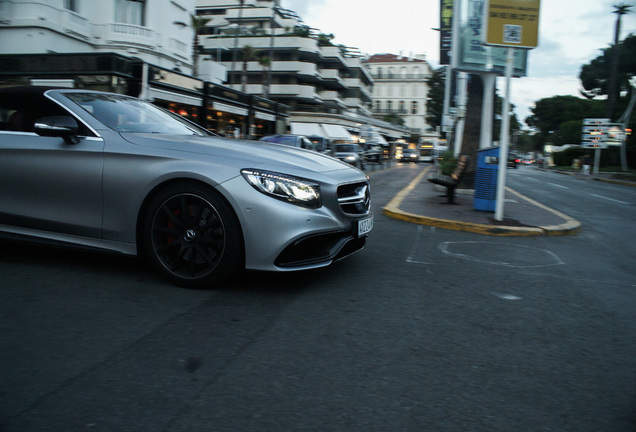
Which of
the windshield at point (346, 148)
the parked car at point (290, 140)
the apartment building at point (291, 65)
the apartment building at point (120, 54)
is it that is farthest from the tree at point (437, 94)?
the parked car at point (290, 140)

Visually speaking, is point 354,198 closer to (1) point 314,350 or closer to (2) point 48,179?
(1) point 314,350

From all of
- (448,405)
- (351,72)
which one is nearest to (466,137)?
(448,405)

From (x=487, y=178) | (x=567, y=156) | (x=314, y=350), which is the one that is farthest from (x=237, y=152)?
(x=567, y=156)

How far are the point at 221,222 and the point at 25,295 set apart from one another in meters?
1.43

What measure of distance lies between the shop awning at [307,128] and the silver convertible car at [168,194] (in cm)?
5260

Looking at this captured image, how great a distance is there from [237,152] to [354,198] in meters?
1.00

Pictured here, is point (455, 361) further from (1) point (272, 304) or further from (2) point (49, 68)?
(2) point (49, 68)

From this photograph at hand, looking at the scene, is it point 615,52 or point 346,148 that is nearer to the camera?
point 346,148

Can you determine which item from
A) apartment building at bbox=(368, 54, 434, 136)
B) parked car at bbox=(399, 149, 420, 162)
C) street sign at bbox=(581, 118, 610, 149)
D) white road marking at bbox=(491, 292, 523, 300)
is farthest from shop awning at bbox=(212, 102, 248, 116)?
apartment building at bbox=(368, 54, 434, 136)

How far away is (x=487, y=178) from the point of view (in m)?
9.36

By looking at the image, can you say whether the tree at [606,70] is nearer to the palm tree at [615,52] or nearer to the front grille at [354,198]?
the palm tree at [615,52]

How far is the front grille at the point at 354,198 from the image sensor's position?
13.3ft

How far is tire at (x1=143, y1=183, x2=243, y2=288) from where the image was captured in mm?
3695

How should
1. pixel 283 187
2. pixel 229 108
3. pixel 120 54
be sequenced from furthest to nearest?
pixel 229 108 < pixel 120 54 < pixel 283 187
